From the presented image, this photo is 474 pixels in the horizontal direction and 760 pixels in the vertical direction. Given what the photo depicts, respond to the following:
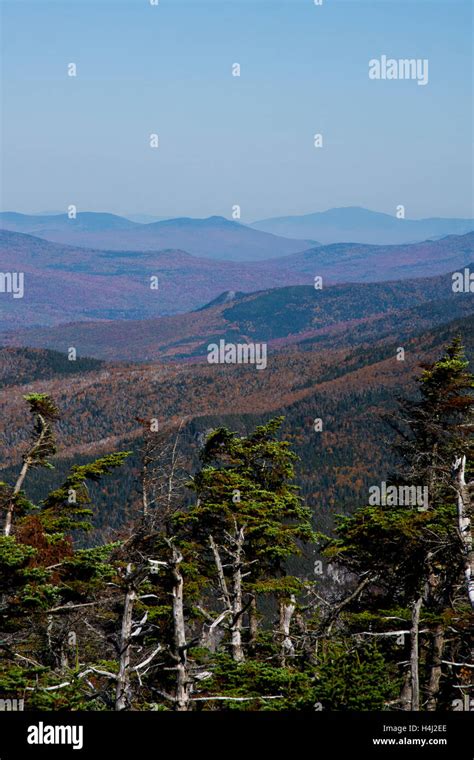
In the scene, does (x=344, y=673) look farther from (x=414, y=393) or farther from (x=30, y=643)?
(x=414, y=393)

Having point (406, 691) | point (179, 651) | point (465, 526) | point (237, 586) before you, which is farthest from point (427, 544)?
point (237, 586)

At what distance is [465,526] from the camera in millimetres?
19125

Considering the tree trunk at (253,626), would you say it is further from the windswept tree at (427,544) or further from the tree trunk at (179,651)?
the tree trunk at (179,651)

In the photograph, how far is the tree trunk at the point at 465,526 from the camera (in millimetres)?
18344

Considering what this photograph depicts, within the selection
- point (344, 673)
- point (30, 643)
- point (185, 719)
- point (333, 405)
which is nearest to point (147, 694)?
Answer: point (30, 643)

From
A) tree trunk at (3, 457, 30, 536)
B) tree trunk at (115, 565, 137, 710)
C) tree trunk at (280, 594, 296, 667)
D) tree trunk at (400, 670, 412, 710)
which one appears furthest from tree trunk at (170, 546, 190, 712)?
tree trunk at (280, 594, 296, 667)

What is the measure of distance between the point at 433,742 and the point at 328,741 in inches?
71.8

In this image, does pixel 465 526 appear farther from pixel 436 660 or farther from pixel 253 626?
pixel 253 626

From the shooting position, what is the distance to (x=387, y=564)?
80.1ft

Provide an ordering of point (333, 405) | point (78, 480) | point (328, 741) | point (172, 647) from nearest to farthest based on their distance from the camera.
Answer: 1. point (328, 741)
2. point (172, 647)
3. point (78, 480)
4. point (333, 405)

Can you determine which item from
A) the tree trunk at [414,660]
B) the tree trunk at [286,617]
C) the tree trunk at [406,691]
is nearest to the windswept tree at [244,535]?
the tree trunk at [286,617]

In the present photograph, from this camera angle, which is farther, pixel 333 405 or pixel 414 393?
pixel 333 405

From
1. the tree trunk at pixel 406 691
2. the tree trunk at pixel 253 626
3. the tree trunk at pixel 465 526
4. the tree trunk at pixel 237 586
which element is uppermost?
the tree trunk at pixel 465 526

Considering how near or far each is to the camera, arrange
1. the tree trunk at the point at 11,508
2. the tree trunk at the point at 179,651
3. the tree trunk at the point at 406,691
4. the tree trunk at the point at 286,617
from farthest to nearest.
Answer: the tree trunk at the point at 286,617 < the tree trunk at the point at 11,508 < the tree trunk at the point at 406,691 < the tree trunk at the point at 179,651
